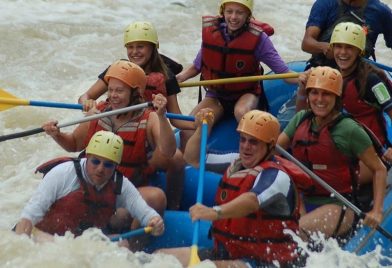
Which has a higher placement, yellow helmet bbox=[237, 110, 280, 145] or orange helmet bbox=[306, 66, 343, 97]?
orange helmet bbox=[306, 66, 343, 97]

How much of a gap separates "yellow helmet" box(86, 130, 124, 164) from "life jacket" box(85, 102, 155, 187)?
0.82ft

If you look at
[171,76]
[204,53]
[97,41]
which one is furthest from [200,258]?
[97,41]

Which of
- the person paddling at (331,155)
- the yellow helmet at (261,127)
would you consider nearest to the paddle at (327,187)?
the person paddling at (331,155)

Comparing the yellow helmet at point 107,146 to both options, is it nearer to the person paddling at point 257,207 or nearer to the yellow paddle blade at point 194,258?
the person paddling at point 257,207

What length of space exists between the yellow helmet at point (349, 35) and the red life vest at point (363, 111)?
207 mm

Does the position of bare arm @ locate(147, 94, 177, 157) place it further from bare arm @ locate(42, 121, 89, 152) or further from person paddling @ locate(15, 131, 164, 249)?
bare arm @ locate(42, 121, 89, 152)

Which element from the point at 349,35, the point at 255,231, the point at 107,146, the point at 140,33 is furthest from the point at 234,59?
the point at 255,231

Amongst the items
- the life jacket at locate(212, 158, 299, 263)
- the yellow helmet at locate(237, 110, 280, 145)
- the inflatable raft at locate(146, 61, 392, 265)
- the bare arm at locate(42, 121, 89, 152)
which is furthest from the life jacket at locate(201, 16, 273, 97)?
the life jacket at locate(212, 158, 299, 263)

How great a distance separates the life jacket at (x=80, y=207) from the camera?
4.01 m

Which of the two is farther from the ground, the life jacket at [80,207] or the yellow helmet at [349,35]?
the yellow helmet at [349,35]

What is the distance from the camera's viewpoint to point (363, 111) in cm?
477

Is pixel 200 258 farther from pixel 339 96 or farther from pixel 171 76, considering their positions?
pixel 171 76

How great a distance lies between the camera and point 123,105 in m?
4.35

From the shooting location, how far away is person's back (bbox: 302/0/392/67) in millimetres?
5406
